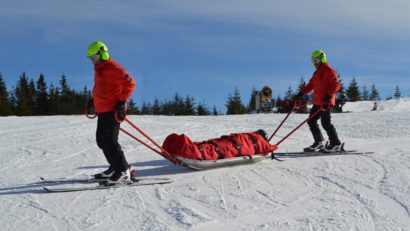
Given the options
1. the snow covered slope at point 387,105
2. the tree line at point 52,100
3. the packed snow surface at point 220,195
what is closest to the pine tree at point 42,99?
the tree line at point 52,100

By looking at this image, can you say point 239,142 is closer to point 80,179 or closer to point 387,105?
point 80,179

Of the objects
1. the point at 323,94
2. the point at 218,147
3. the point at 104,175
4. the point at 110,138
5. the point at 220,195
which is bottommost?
the point at 220,195

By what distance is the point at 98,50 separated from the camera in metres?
5.33

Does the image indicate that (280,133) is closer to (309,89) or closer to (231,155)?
(309,89)

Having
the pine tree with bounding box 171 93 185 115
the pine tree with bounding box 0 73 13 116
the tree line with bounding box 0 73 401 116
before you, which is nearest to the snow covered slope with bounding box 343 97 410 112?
the tree line with bounding box 0 73 401 116

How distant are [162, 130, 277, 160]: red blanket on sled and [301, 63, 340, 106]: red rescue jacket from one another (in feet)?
5.27

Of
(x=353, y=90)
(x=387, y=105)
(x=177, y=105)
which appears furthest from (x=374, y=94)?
(x=387, y=105)

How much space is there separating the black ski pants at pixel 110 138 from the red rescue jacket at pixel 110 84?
0.37 ft

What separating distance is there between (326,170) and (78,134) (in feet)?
19.4

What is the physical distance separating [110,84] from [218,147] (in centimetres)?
186

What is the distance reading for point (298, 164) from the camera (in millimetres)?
6602

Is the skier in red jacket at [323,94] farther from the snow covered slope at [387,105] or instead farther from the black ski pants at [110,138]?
the snow covered slope at [387,105]

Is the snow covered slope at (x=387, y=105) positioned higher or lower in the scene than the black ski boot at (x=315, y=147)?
higher

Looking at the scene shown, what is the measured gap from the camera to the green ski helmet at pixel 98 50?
5320 millimetres
